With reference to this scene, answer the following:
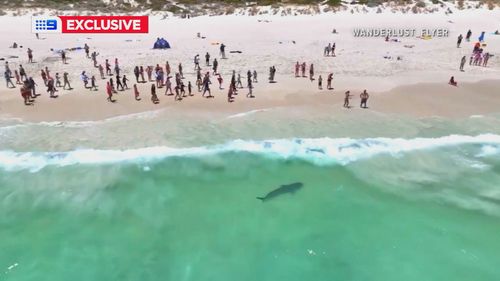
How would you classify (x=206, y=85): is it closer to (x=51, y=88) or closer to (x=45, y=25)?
(x=51, y=88)

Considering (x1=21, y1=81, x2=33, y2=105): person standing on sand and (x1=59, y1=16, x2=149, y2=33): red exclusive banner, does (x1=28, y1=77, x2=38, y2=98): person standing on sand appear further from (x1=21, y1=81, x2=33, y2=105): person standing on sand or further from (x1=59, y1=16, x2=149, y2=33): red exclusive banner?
(x1=59, y1=16, x2=149, y2=33): red exclusive banner

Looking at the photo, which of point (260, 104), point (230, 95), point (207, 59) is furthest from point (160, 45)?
point (260, 104)

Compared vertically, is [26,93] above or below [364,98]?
below

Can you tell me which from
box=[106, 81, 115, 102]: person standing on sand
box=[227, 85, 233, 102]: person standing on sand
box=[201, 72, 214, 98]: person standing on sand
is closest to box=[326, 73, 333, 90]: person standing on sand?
box=[227, 85, 233, 102]: person standing on sand

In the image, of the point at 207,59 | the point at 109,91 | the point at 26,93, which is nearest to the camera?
the point at 26,93

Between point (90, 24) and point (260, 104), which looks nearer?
point (260, 104)

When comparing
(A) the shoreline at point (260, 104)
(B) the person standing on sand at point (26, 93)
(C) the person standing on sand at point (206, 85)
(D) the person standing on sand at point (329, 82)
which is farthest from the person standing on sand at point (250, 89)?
(B) the person standing on sand at point (26, 93)

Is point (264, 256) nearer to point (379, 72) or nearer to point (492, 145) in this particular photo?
point (492, 145)
